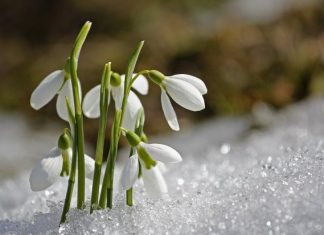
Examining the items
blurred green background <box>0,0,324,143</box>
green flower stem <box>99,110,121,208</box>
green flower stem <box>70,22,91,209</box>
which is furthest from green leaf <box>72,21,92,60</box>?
blurred green background <box>0,0,324,143</box>

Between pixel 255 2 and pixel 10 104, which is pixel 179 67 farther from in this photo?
pixel 255 2

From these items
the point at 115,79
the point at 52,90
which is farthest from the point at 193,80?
the point at 52,90

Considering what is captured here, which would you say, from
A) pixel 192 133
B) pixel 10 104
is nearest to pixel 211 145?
pixel 192 133

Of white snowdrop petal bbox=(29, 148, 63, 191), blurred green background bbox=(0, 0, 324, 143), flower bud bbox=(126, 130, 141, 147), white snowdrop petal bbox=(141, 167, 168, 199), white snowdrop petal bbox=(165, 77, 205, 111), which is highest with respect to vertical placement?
white snowdrop petal bbox=(165, 77, 205, 111)

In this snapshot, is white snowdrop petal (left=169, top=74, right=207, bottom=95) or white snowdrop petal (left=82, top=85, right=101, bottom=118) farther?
white snowdrop petal (left=82, top=85, right=101, bottom=118)

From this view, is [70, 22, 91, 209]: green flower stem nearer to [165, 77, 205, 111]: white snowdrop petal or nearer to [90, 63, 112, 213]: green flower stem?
[90, 63, 112, 213]: green flower stem
